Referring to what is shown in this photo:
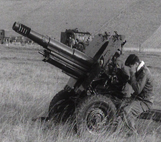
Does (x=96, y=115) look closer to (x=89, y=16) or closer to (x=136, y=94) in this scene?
(x=136, y=94)

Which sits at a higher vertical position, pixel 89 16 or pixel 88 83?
pixel 89 16

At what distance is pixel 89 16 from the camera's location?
81125 millimetres

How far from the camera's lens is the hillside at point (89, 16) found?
68938 millimetres

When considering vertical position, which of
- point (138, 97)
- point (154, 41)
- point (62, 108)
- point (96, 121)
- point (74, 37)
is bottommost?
point (96, 121)

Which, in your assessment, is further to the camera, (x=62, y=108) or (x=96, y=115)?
(x=62, y=108)

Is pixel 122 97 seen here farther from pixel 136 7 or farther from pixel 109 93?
pixel 136 7

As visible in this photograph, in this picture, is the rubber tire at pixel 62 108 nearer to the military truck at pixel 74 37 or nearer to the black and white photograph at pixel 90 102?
the black and white photograph at pixel 90 102

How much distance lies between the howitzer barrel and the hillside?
53635 mm

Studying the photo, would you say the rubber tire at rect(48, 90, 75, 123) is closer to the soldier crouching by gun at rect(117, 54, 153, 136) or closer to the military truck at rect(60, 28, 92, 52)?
the soldier crouching by gun at rect(117, 54, 153, 136)

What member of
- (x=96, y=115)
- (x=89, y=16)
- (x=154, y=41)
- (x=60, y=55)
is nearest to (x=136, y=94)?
(x=96, y=115)

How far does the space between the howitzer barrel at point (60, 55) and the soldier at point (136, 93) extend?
2.51ft

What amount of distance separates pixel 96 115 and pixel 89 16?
7531cm

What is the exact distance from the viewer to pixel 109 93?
23.9 feet

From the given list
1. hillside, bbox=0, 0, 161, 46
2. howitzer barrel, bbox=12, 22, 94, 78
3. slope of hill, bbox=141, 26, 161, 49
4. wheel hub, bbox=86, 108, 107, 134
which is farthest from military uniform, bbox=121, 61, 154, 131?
hillside, bbox=0, 0, 161, 46
